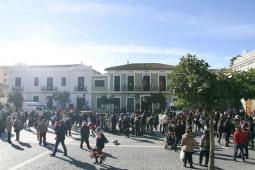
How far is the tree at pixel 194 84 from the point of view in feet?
40.3

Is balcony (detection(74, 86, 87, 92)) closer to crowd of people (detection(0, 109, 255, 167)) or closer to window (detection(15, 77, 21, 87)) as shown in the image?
window (detection(15, 77, 21, 87))

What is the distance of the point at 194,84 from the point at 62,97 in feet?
136

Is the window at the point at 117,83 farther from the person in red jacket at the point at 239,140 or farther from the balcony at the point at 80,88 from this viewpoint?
the person in red jacket at the point at 239,140

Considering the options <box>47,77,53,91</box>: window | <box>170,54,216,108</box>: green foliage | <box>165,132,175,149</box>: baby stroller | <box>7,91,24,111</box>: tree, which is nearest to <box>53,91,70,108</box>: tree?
<box>47,77,53,91</box>: window

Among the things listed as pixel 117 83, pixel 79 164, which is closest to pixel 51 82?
pixel 117 83

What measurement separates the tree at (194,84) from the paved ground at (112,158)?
3.37 meters

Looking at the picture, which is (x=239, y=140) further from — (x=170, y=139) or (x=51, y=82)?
(x=51, y=82)

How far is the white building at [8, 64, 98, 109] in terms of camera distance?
5488 centimetres

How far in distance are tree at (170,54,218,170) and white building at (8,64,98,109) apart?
41586mm

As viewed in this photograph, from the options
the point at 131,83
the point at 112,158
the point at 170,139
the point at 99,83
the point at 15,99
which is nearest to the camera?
the point at 112,158

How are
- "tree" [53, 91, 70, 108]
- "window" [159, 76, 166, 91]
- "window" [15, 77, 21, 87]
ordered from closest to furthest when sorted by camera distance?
"tree" [53, 91, 70, 108] < "window" [159, 76, 166, 91] < "window" [15, 77, 21, 87]

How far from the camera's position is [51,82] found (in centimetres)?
5662

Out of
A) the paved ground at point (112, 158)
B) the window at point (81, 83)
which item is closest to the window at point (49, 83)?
the window at point (81, 83)

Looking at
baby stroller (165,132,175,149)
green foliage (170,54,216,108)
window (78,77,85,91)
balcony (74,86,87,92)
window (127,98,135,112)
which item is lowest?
baby stroller (165,132,175,149)
